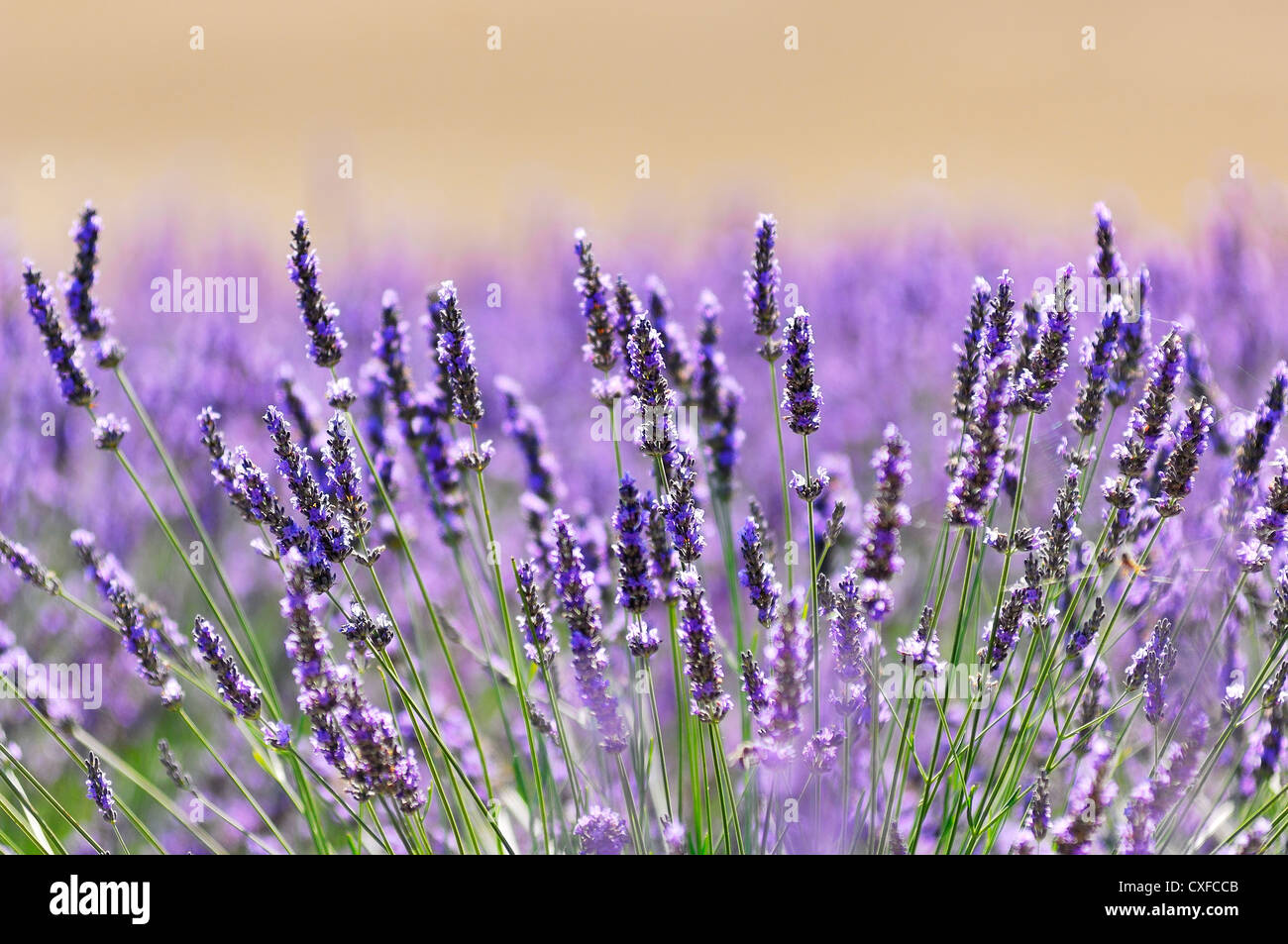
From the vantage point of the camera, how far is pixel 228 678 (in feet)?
3.42

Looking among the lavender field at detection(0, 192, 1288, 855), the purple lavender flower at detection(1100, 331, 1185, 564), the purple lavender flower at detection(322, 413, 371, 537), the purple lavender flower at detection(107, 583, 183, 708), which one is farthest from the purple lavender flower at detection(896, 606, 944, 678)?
the purple lavender flower at detection(107, 583, 183, 708)

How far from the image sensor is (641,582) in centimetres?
105

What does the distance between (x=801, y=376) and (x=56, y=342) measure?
33.1 inches

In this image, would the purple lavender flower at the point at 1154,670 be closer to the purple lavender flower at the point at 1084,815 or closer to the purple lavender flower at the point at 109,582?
the purple lavender flower at the point at 1084,815

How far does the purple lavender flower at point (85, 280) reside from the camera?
115 centimetres

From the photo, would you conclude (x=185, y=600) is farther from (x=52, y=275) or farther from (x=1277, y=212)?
(x=1277, y=212)

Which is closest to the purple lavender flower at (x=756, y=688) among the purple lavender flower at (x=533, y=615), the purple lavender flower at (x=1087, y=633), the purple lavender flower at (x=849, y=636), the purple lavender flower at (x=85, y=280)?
the purple lavender flower at (x=849, y=636)

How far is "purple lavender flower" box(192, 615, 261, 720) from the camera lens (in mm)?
1034

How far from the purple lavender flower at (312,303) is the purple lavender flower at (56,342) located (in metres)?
0.25

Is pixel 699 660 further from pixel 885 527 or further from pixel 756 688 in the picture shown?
pixel 885 527

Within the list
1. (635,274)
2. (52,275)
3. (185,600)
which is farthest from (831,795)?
(635,274)

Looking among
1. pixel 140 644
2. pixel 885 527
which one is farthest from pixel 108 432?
pixel 885 527
